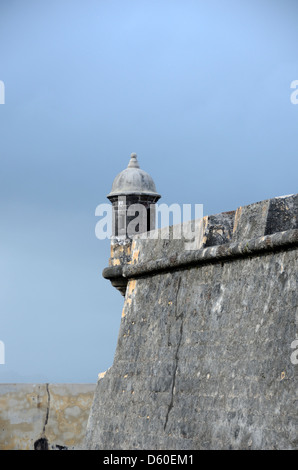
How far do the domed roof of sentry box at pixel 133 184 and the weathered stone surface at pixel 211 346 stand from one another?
24.8 ft

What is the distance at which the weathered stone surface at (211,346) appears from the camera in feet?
15.5

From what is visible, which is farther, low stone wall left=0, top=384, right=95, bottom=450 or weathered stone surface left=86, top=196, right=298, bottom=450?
low stone wall left=0, top=384, right=95, bottom=450

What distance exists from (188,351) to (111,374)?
47.9 inches

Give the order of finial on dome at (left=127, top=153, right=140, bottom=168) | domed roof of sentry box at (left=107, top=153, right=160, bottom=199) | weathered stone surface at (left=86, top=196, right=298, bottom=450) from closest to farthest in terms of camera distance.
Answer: weathered stone surface at (left=86, top=196, right=298, bottom=450), domed roof of sentry box at (left=107, top=153, right=160, bottom=199), finial on dome at (left=127, top=153, right=140, bottom=168)

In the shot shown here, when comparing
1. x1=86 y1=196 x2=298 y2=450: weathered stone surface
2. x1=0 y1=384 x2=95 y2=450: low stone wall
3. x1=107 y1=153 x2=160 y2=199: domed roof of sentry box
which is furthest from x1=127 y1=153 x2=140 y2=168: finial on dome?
x1=86 y1=196 x2=298 y2=450: weathered stone surface

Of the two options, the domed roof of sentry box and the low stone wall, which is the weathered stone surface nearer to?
the low stone wall

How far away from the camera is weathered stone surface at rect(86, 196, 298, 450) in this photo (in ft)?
15.5

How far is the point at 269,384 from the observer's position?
185 inches

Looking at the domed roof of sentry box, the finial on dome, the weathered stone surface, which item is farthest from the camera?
the finial on dome

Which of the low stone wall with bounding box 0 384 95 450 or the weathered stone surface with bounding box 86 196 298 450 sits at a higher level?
the weathered stone surface with bounding box 86 196 298 450

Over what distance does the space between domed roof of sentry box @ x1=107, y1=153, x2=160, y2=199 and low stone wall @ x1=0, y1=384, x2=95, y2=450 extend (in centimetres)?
538

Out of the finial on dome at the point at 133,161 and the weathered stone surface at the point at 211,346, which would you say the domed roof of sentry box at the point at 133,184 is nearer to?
the finial on dome at the point at 133,161
